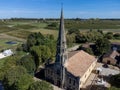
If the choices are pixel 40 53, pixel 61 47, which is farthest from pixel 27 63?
pixel 61 47

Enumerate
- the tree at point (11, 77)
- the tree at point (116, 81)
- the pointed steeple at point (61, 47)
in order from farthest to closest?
the tree at point (116, 81)
the pointed steeple at point (61, 47)
the tree at point (11, 77)

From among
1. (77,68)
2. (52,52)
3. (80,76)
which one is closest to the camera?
(80,76)

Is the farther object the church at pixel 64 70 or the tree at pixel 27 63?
the tree at pixel 27 63

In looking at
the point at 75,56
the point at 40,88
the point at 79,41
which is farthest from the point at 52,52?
the point at 79,41

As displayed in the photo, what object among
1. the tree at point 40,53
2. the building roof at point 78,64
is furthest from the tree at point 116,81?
the tree at point 40,53

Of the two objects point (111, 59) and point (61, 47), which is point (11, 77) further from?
point (111, 59)

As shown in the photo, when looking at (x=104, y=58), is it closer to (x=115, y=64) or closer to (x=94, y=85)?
(x=115, y=64)

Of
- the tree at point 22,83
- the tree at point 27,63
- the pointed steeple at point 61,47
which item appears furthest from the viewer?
the tree at point 27,63

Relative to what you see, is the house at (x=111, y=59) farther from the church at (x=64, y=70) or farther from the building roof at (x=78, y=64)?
the church at (x=64, y=70)
